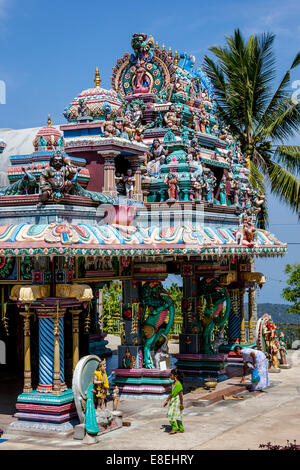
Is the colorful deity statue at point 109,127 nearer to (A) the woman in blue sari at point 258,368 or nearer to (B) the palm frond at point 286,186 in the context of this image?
(A) the woman in blue sari at point 258,368

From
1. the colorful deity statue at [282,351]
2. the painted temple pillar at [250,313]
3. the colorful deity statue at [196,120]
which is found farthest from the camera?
the painted temple pillar at [250,313]

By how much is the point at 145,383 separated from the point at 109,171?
16.7 feet

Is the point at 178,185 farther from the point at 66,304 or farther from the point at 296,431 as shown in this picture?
the point at 296,431

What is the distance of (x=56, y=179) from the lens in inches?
581

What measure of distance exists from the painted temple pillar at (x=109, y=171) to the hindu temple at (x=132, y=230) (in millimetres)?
25

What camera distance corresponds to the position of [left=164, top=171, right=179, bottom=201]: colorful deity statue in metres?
18.2

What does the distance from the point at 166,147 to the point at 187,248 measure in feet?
12.0

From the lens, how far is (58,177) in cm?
1477

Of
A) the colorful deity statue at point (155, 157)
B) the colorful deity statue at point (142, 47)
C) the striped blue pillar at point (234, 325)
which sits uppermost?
the colorful deity statue at point (142, 47)

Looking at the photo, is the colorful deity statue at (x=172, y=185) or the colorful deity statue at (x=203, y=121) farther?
the colorful deity statue at (x=203, y=121)

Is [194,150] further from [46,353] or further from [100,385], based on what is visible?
[100,385]

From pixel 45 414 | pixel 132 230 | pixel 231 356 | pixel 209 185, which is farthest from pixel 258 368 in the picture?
pixel 45 414

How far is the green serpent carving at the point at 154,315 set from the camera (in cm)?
1834

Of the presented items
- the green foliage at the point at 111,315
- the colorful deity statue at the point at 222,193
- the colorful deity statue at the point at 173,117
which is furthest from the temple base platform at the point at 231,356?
the green foliage at the point at 111,315
